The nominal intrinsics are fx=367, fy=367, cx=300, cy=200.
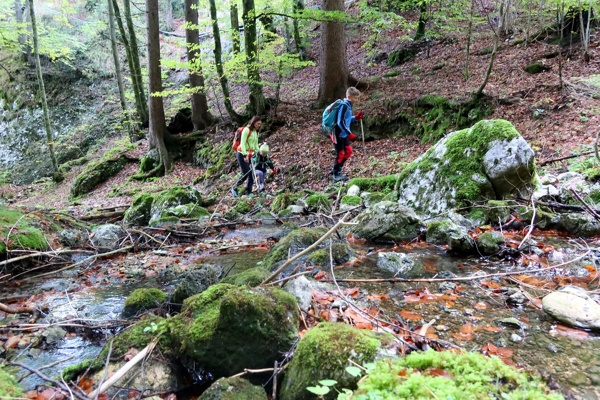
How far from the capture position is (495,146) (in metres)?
6.15

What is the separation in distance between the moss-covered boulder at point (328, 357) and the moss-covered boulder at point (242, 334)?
0.88 feet

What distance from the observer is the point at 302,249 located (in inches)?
199

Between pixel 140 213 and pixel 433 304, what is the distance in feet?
24.7

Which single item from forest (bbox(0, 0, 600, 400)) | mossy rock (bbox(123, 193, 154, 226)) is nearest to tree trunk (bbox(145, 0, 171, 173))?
forest (bbox(0, 0, 600, 400))

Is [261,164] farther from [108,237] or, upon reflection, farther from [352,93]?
[108,237]

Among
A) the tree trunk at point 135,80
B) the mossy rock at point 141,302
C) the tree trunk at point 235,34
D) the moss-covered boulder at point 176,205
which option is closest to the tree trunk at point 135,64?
the tree trunk at point 135,80

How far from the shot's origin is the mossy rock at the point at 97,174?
628 inches

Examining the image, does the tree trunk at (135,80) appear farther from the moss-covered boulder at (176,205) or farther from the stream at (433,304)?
the stream at (433,304)

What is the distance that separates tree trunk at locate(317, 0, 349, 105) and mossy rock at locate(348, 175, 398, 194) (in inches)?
218

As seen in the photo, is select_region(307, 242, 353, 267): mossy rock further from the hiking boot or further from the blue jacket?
the blue jacket

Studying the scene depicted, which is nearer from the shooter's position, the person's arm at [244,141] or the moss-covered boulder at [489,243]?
the moss-covered boulder at [489,243]

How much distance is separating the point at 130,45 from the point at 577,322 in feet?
70.6

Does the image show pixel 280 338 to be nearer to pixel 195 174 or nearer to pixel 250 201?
pixel 250 201

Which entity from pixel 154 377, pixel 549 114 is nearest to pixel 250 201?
pixel 154 377
